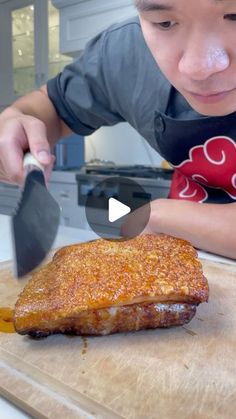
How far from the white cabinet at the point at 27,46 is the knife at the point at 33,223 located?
9.20 ft

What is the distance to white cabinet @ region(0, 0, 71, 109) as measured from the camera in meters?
3.10

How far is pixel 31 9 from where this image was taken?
10.5ft

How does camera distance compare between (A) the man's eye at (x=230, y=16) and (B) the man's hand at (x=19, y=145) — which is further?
(B) the man's hand at (x=19, y=145)

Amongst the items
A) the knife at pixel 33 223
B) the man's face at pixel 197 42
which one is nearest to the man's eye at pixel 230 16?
the man's face at pixel 197 42

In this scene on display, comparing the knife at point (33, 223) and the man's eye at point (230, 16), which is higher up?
the man's eye at point (230, 16)

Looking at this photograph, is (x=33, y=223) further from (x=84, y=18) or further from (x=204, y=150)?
(x=84, y=18)

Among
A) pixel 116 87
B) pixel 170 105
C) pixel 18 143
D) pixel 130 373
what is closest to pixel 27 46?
pixel 116 87

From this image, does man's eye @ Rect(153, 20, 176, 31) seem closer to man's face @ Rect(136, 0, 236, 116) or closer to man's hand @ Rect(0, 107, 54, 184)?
man's face @ Rect(136, 0, 236, 116)

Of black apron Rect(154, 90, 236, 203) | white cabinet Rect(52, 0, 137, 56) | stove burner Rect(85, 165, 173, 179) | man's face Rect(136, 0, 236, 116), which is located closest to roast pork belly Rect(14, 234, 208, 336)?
man's face Rect(136, 0, 236, 116)

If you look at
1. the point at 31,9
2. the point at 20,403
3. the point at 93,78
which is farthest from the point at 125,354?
the point at 31,9

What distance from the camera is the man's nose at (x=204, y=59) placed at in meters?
0.47

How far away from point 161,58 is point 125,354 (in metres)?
0.41

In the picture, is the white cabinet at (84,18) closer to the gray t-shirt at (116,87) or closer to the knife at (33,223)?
the gray t-shirt at (116,87)

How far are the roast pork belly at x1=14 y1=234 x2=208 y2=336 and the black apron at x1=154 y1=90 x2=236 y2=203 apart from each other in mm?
385
